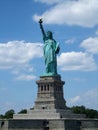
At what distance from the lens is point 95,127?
66500mm

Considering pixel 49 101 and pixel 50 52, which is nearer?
pixel 49 101

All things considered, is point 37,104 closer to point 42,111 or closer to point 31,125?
point 42,111

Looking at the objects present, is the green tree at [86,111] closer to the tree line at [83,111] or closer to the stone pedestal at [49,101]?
the tree line at [83,111]

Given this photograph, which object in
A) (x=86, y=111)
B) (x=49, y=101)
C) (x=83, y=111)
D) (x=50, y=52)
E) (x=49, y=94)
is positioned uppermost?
(x=50, y=52)

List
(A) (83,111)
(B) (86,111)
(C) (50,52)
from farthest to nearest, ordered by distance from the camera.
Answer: (B) (86,111), (A) (83,111), (C) (50,52)

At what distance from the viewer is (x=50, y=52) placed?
6988 cm

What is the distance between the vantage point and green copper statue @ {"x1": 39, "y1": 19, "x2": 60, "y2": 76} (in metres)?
69.5

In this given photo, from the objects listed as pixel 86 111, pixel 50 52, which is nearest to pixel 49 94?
pixel 50 52

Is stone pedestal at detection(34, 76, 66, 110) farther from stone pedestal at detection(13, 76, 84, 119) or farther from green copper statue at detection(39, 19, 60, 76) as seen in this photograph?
green copper statue at detection(39, 19, 60, 76)

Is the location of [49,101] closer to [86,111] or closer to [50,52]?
Answer: [50,52]

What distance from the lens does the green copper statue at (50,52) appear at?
6950cm

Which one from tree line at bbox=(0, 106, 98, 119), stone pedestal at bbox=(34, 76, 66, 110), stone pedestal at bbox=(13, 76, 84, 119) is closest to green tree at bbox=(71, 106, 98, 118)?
tree line at bbox=(0, 106, 98, 119)

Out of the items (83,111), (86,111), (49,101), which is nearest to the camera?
(49,101)

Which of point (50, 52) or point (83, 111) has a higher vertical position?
point (50, 52)
